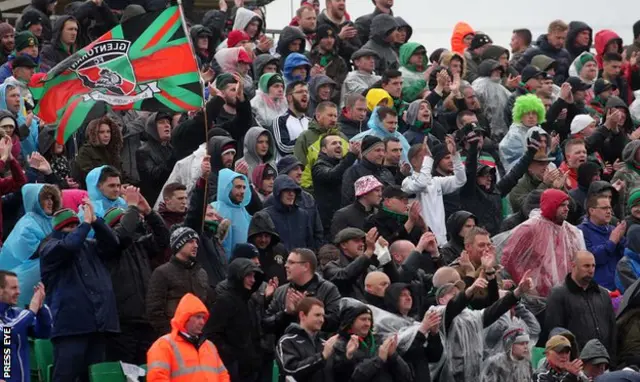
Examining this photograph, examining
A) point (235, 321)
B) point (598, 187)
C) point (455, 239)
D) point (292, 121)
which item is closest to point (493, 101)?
point (292, 121)

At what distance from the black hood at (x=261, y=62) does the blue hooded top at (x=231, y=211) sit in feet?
14.9

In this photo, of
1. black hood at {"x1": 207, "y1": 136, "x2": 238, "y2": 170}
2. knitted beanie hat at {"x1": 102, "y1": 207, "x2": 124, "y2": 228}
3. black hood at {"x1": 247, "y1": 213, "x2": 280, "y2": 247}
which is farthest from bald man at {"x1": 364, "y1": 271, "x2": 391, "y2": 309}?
black hood at {"x1": 207, "y1": 136, "x2": 238, "y2": 170}

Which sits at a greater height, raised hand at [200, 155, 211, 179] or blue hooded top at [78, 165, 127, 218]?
raised hand at [200, 155, 211, 179]

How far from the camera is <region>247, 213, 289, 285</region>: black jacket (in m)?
18.7

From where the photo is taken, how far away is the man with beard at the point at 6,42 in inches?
931

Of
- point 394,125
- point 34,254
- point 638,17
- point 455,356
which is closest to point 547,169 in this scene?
point 394,125

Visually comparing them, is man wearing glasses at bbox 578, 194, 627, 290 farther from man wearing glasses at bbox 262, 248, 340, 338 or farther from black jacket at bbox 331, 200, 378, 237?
man wearing glasses at bbox 262, 248, 340, 338

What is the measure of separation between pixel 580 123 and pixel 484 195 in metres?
2.85

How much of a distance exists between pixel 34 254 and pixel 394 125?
214 inches

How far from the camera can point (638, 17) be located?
1353 inches

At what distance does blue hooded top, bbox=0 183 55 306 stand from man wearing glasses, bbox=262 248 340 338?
1982mm

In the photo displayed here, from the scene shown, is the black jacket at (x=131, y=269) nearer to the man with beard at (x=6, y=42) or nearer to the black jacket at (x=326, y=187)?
the black jacket at (x=326, y=187)

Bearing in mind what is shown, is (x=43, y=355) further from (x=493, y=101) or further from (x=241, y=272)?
(x=493, y=101)

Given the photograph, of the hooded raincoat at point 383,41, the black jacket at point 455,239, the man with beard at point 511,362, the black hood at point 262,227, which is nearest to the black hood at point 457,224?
the black jacket at point 455,239
